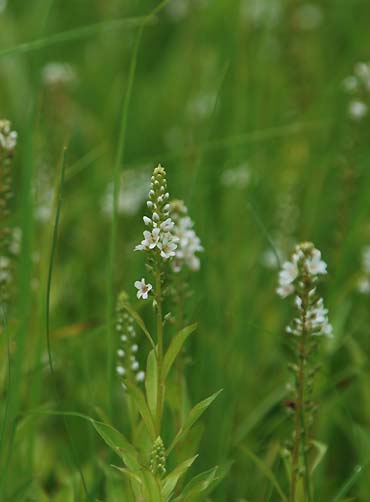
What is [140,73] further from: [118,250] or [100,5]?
[118,250]

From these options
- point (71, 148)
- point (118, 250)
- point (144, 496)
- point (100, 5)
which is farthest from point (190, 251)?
point (100, 5)

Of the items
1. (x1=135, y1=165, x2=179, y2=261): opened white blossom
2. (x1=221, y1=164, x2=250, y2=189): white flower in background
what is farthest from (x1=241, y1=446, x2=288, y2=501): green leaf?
Result: (x1=221, y1=164, x2=250, y2=189): white flower in background

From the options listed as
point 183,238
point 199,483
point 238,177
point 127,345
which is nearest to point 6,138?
point 183,238

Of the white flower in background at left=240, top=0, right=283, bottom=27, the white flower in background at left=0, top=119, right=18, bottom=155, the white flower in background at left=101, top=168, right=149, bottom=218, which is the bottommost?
the white flower in background at left=0, top=119, right=18, bottom=155

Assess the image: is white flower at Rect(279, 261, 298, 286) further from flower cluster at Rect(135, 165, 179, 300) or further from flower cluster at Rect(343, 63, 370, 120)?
flower cluster at Rect(343, 63, 370, 120)

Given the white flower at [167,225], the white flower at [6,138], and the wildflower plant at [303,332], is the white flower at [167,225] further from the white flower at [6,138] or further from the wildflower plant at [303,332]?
the white flower at [6,138]
